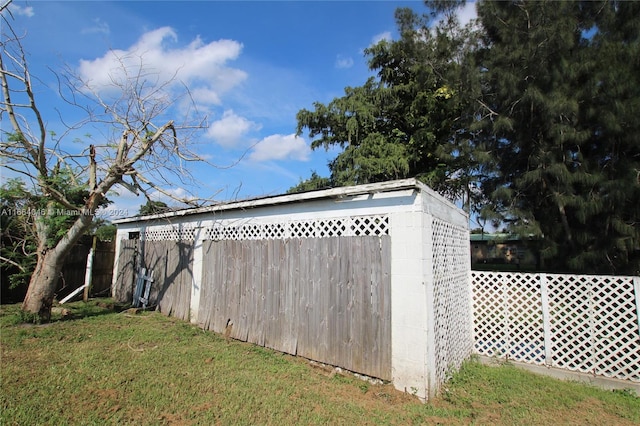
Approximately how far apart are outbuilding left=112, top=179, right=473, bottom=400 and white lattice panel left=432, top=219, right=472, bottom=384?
0.01m

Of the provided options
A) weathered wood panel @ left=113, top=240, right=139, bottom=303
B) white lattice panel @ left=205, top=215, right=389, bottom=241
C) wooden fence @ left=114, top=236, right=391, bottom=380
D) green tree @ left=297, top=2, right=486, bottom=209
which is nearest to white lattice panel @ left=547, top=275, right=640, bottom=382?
wooden fence @ left=114, top=236, right=391, bottom=380

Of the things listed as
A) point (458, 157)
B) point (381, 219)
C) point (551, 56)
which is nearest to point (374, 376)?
point (381, 219)

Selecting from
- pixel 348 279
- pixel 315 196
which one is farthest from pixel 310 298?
pixel 315 196

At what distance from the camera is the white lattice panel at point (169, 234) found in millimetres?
6864

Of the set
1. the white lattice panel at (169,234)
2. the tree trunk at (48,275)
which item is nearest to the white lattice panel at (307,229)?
the white lattice panel at (169,234)

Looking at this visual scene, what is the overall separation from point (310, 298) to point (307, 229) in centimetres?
100

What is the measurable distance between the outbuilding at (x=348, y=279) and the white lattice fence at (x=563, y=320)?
1.28ft

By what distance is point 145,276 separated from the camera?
786cm

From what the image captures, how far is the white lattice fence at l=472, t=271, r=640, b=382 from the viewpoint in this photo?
4012 mm

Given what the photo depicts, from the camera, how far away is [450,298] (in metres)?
4.30

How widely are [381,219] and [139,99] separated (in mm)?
5457

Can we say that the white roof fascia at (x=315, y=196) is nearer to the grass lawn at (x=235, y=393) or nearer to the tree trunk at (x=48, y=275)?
the tree trunk at (x=48, y=275)

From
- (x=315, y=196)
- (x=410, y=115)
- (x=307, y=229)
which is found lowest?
(x=307, y=229)

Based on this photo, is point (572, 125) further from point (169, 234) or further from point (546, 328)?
point (169, 234)
